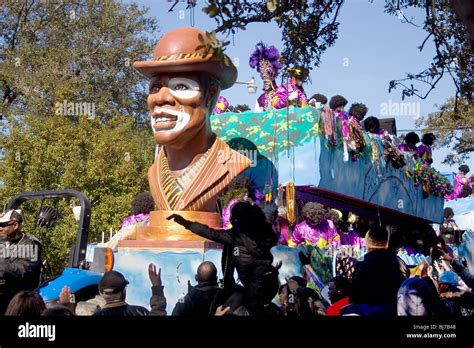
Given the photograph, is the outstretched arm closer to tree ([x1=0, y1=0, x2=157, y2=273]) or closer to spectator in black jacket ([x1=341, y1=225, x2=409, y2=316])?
spectator in black jacket ([x1=341, y1=225, x2=409, y2=316])

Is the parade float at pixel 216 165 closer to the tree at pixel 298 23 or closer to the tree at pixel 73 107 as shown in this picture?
the tree at pixel 298 23

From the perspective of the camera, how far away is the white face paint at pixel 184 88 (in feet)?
26.6

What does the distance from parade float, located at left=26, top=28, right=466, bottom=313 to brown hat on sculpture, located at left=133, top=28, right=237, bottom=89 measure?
0.5 inches

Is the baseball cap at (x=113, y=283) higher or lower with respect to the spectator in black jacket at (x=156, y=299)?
higher

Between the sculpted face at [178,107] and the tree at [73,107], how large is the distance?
22.0 ft

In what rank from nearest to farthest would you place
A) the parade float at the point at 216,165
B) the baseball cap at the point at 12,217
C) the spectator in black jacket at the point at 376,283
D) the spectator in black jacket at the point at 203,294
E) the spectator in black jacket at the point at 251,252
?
1. the spectator in black jacket at the point at 251,252
2. the spectator in black jacket at the point at 376,283
3. the spectator in black jacket at the point at 203,294
4. the baseball cap at the point at 12,217
5. the parade float at the point at 216,165

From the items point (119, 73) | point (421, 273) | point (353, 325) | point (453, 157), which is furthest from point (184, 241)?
point (453, 157)

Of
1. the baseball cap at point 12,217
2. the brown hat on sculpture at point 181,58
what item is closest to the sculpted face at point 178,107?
the brown hat on sculpture at point 181,58

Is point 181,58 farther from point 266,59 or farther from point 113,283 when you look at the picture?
point 113,283

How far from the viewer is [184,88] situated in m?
8.13

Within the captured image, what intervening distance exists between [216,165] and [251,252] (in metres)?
3.26

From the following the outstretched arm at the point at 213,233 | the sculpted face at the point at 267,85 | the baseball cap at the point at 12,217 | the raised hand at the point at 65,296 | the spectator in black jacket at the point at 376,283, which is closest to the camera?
the spectator in black jacket at the point at 376,283

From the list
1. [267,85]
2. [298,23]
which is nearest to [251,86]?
[267,85]

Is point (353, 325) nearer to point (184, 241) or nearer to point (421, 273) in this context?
point (421, 273)
